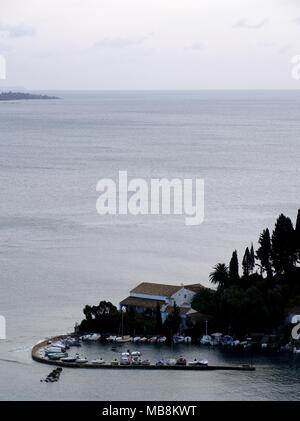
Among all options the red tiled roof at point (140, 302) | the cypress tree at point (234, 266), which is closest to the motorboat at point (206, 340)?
the red tiled roof at point (140, 302)

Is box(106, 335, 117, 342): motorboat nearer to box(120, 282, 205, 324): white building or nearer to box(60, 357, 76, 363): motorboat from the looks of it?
box(120, 282, 205, 324): white building

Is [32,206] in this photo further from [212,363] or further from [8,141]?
[8,141]

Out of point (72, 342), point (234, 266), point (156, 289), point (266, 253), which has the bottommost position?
point (72, 342)

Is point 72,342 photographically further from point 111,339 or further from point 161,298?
point 161,298

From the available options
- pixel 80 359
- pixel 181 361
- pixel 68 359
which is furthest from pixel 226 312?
pixel 68 359

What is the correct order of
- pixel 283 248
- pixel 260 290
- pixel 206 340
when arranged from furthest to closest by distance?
pixel 283 248 < pixel 260 290 < pixel 206 340

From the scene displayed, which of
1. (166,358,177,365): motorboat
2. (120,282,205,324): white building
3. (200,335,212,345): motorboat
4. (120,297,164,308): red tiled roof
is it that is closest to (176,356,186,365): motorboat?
(166,358,177,365): motorboat

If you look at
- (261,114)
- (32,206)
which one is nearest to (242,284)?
(32,206)

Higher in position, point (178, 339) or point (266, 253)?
point (266, 253)
